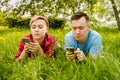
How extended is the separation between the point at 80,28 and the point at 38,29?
2.10 feet

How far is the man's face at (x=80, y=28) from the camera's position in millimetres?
4348

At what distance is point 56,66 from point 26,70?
0.40 meters

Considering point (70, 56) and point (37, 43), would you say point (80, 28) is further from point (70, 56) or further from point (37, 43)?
point (37, 43)

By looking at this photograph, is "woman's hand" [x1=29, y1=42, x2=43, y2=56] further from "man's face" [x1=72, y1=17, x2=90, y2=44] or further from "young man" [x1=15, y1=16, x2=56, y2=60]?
"man's face" [x1=72, y1=17, x2=90, y2=44]

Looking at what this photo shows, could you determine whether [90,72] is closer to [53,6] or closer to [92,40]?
[92,40]

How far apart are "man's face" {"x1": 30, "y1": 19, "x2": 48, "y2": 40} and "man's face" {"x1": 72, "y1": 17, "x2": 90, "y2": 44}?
55cm

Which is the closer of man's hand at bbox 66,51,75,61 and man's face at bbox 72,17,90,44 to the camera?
man's hand at bbox 66,51,75,61

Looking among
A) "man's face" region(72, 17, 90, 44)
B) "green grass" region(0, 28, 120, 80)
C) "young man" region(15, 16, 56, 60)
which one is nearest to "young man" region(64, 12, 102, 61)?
"man's face" region(72, 17, 90, 44)

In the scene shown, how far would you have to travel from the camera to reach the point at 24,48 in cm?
462

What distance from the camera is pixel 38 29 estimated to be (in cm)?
471

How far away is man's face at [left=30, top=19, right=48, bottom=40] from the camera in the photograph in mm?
4723

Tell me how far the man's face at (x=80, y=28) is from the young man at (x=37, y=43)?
408mm

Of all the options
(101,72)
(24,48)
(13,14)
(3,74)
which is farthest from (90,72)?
(13,14)

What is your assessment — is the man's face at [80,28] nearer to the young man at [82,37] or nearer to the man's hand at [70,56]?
the young man at [82,37]
